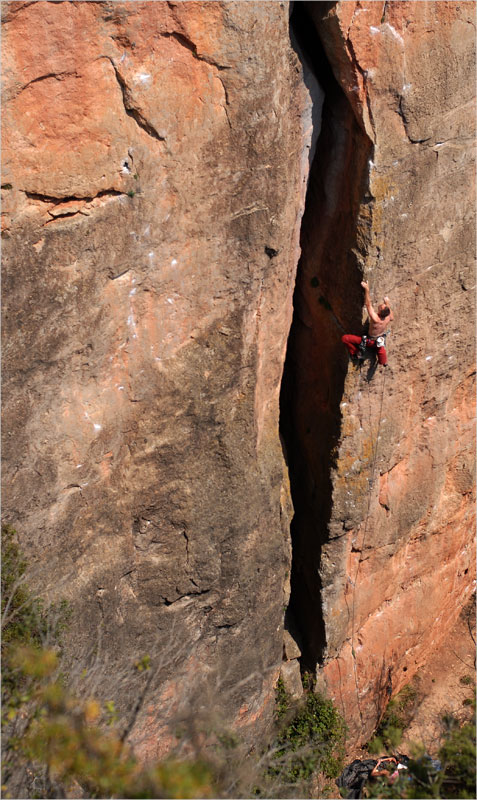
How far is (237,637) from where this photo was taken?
9086 millimetres

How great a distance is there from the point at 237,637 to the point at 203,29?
20.3 ft

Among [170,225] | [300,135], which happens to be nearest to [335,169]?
[300,135]

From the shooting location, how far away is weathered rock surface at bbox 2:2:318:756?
612 cm

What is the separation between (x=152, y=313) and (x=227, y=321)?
2.68ft

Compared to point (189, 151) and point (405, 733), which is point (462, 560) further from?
point (189, 151)

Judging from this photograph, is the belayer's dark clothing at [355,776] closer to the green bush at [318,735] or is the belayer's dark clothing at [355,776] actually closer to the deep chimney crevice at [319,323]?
the green bush at [318,735]

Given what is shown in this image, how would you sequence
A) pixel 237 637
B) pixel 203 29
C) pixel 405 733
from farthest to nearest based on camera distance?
1. pixel 405 733
2. pixel 237 637
3. pixel 203 29

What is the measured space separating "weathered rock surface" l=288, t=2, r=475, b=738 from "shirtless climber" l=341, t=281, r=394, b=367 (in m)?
0.13

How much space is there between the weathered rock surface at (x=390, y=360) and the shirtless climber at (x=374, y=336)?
13 cm

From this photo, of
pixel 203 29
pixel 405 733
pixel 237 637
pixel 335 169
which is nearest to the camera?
pixel 203 29

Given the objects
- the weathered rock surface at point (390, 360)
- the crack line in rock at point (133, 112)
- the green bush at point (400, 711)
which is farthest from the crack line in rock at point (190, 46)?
the green bush at point (400, 711)

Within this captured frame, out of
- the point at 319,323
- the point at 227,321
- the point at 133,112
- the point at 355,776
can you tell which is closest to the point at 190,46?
the point at 133,112

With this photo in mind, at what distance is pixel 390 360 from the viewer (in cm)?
884

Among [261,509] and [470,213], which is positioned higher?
[470,213]
